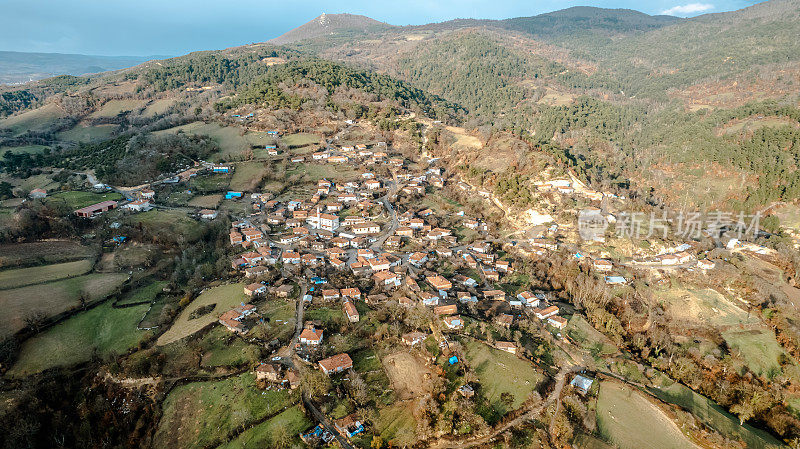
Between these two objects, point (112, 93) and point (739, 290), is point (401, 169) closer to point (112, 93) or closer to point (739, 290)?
point (739, 290)

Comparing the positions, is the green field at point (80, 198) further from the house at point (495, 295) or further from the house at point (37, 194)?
the house at point (495, 295)

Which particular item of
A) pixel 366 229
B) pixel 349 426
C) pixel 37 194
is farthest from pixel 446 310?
pixel 37 194

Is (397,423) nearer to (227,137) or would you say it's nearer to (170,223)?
(170,223)

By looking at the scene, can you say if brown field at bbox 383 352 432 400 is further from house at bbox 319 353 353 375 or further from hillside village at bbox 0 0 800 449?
house at bbox 319 353 353 375

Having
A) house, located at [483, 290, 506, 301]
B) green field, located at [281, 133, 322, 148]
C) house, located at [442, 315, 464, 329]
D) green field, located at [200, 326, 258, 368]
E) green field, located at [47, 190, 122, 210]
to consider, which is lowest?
house, located at [483, 290, 506, 301]

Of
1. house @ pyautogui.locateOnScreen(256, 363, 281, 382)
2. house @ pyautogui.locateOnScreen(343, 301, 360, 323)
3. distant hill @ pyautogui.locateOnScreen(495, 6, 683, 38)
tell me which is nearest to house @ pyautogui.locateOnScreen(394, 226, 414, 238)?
house @ pyautogui.locateOnScreen(343, 301, 360, 323)

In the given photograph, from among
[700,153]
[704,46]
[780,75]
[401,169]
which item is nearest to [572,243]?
[401,169]

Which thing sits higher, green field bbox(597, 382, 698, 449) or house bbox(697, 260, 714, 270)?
house bbox(697, 260, 714, 270)
